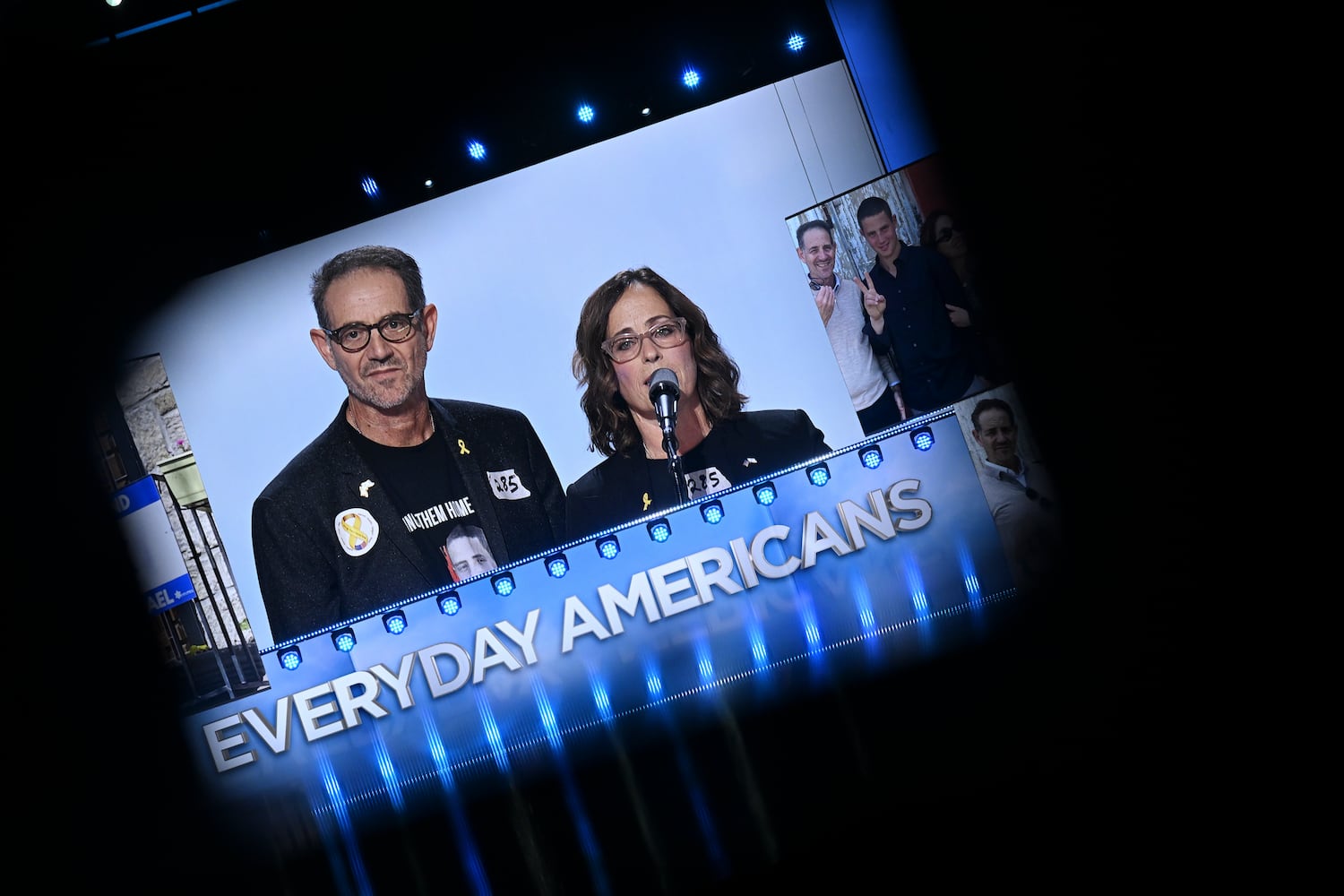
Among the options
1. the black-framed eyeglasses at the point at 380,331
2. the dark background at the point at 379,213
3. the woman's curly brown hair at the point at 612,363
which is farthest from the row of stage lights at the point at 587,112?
the woman's curly brown hair at the point at 612,363

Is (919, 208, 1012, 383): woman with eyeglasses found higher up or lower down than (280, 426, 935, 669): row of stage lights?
higher up

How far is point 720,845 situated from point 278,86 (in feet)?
10.9

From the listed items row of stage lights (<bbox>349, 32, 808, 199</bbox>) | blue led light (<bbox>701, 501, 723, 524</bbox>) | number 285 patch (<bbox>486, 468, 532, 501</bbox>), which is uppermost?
row of stage lights (<bbox>349, 32, 808, 199</bbox>)

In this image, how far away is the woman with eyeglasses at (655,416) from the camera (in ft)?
13.4

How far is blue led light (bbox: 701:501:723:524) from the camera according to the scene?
409 cm

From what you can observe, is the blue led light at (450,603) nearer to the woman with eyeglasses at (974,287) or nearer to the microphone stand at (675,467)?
the microphone stand at (675,467)

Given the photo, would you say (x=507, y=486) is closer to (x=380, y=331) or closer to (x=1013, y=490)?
(x=380, y=331)

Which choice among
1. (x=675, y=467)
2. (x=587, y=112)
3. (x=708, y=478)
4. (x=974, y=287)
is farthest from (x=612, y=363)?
(x=974, y=287)

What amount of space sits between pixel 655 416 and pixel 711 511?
482 millimetres

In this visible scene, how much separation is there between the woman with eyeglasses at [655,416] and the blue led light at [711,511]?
2.2 inches

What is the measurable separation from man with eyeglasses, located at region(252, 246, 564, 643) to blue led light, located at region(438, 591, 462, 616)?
24cm

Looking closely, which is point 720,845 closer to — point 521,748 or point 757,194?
point 521,748

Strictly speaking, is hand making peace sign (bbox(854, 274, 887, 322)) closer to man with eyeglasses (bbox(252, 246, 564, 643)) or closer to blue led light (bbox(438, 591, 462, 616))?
man with eyeglasses (bbox(252, 246, 564, 643))

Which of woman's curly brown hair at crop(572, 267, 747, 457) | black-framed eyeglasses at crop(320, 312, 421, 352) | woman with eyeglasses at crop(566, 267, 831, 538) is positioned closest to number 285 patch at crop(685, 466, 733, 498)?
woman with eyeglasses at crop(566, 267, 831, 538)
